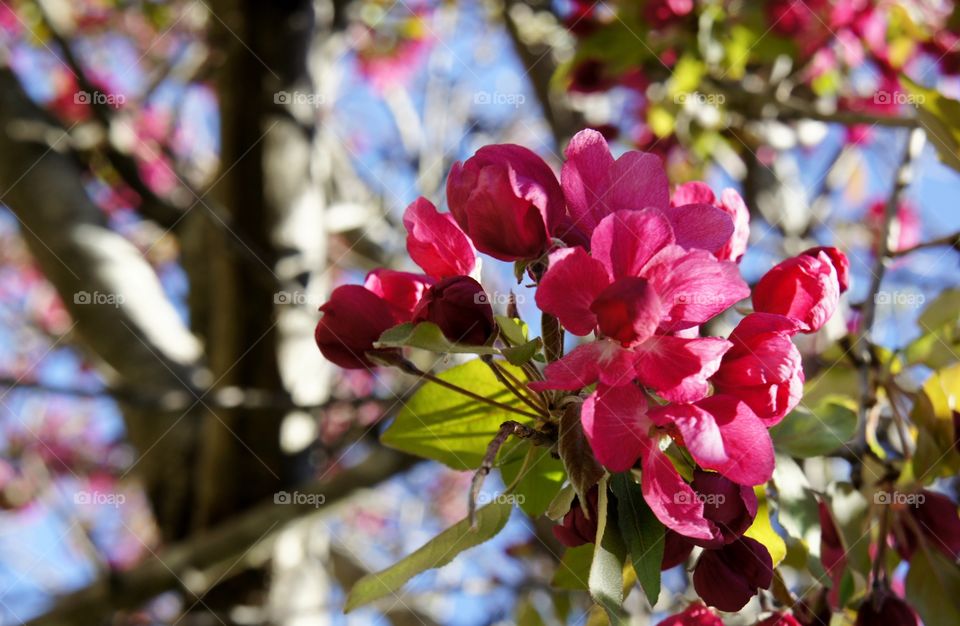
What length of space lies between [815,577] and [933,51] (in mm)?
2405

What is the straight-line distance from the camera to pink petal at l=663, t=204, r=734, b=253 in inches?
30.0

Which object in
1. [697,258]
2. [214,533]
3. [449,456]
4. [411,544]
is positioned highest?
[697,258]

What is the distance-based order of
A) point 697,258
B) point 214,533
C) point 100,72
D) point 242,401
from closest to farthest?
point 697,258, point 242,401, point 214,533, point 100,72

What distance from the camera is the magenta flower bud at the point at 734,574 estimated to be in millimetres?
766

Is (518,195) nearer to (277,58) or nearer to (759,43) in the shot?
(759,43)

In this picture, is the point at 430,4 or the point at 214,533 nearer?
the point at 214,533

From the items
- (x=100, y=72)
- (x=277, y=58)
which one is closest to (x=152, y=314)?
(x=277, y=58)

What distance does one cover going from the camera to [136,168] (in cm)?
277
